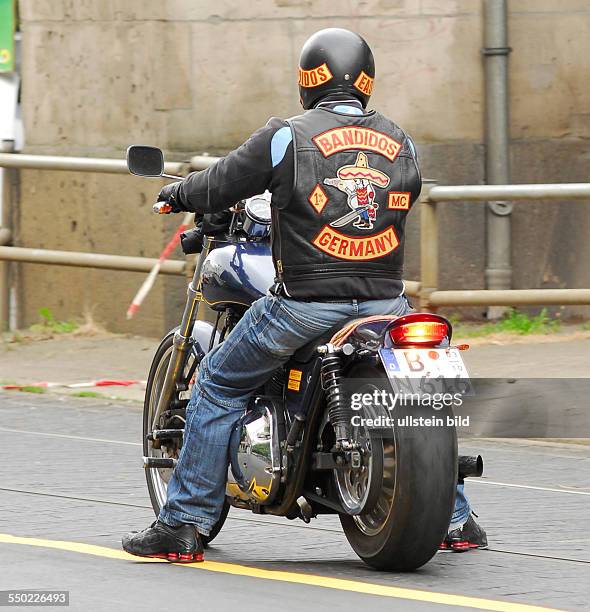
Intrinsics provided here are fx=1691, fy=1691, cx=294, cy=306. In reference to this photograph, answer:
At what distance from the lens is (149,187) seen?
12289mm

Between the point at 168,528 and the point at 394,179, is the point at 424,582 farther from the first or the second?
the point at 394,179

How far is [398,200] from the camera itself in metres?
5.85

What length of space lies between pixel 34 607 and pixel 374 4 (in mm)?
7558

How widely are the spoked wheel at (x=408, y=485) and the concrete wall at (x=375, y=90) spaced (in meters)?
6.27

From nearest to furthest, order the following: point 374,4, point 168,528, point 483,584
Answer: point 483,584
point 168,528
point 374,4

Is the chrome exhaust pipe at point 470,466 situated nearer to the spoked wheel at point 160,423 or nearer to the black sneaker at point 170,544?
the black sneaker at point 170,544

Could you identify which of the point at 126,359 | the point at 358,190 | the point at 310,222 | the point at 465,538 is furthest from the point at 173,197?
the point at 126,359

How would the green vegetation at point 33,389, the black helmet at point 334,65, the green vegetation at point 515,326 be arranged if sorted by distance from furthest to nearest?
the green vegetation at point 515,326 < the green vegetation at point 33,389 < the black helmet at point 334,65

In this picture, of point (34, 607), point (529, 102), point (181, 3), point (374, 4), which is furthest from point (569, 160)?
point (34, 607)

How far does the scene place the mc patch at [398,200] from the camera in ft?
19.1

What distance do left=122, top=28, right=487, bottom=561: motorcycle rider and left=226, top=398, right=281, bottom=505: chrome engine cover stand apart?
0.05 metres

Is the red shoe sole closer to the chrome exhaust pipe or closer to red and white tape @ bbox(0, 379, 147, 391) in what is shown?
the chrome exhaust pipe

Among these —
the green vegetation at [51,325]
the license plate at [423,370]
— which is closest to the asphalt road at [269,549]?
the license plate at [423,370]

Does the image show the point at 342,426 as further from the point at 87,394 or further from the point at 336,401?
the point at 87,394
